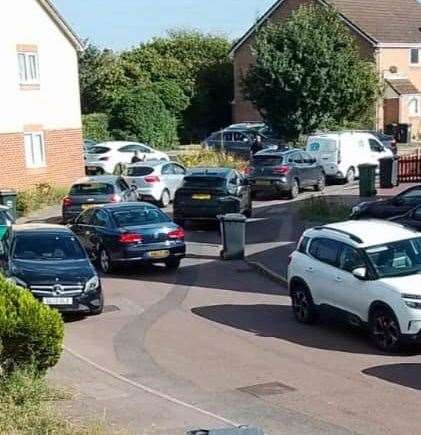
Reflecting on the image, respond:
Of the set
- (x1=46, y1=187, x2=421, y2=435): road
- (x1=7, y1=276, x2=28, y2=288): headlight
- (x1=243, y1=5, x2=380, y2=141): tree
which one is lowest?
(x1=46, y1=187, x2=421, y2=435): road

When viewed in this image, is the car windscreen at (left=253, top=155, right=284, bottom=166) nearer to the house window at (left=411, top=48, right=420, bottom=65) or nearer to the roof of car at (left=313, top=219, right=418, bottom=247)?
the roof of car at (left=313, top=219, right=418, bottom=247)

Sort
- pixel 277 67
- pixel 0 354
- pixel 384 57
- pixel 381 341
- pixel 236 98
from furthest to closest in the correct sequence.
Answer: pixel 236 98 < pixel 384 57 < pixel 277 67 < pixel 381 341 < pixel 0 354

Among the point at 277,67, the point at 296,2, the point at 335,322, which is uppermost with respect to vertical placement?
the point at 296,2

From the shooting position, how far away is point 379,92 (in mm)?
47500

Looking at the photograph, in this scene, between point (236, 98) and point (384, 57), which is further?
point (236, 98)

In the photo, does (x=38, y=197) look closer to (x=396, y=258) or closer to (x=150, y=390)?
(x=396, y=258)

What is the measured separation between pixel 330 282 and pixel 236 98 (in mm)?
44600

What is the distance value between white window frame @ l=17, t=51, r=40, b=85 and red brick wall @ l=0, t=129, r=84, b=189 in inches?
72.3

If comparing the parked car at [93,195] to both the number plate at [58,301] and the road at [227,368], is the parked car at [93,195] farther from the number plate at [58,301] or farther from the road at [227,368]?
the number plate at [58,301]

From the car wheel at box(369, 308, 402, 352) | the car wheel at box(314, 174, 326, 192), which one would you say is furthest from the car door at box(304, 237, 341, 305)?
the car wheel at box(314, 174, 326, 192)

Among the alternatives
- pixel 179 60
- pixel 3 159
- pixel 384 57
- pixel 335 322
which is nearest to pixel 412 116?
pixel 384 57

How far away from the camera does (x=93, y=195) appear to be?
27812 millimetres

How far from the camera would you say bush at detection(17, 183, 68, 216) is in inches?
1252

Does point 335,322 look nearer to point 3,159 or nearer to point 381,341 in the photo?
point 381,341
